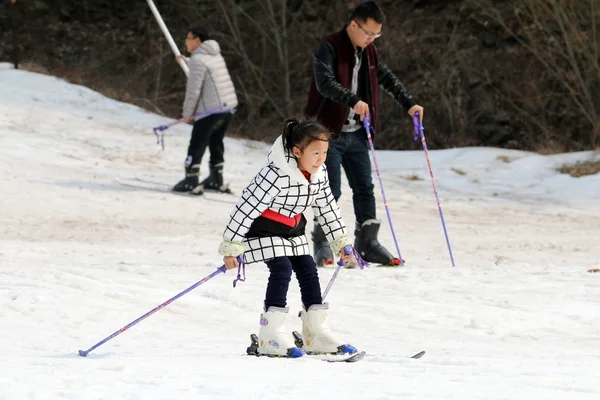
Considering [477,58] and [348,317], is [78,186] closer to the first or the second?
[348,317]

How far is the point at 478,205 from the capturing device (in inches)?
440

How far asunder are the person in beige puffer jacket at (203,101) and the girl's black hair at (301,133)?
6372mm

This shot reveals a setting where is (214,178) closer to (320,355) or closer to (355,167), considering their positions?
(355,167)

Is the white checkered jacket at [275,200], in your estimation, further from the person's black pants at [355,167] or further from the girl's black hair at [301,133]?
the person's black pants at [355,167]

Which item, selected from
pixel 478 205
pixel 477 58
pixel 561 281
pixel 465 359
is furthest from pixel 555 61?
pixel 465 359

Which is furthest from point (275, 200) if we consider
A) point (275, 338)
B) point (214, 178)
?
point (214, 178)

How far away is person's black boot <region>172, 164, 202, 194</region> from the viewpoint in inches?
428

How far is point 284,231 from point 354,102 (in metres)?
2.41

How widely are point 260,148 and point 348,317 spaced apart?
9.20 metres

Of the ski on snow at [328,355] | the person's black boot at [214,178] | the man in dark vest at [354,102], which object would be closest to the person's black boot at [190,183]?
the person's black boot at [214,178]

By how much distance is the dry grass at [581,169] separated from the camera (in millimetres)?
12258

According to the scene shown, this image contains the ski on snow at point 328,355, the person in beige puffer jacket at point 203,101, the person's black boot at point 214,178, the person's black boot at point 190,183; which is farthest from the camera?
the person's black boot at point 214,178

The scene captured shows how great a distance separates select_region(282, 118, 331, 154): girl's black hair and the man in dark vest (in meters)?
2.27

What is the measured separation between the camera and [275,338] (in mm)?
4352
